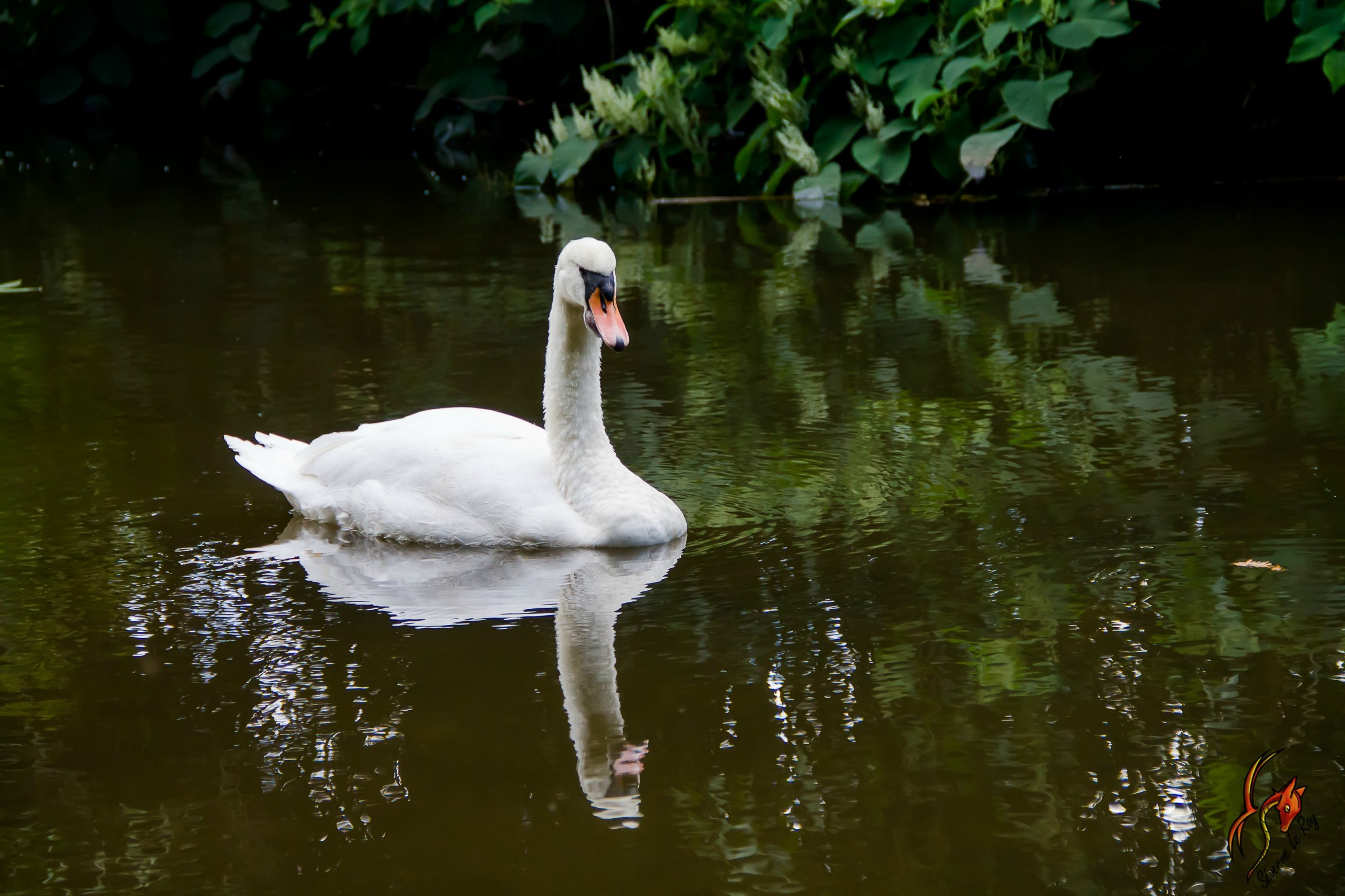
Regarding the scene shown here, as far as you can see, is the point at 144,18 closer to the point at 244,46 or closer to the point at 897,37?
the point at 244,46

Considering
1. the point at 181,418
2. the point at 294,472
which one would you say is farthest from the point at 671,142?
the point at 294,472

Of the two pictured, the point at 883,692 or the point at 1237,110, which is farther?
the point at 1237,110

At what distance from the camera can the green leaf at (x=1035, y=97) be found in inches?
416

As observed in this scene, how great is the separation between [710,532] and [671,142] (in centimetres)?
813

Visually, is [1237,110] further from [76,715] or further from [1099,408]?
[76,715]

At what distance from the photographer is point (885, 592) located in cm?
445

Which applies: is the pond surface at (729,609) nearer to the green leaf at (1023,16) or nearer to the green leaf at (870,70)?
the green leaf at (1023,16)

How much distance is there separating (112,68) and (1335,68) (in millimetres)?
13592

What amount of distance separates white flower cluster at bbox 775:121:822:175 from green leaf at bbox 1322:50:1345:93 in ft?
11.0

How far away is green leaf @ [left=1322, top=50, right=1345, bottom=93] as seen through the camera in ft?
33.5

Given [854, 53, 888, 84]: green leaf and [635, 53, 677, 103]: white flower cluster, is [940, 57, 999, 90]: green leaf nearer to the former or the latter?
[854, 53, 888, 84]: green leaf

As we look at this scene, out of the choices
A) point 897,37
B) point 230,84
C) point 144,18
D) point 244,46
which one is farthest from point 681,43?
point 144,18

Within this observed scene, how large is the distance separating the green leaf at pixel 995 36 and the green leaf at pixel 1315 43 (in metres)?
1.78

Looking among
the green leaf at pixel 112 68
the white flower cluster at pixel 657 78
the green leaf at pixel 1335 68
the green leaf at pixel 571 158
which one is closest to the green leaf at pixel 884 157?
the white flower cluster at pixel 657 78
